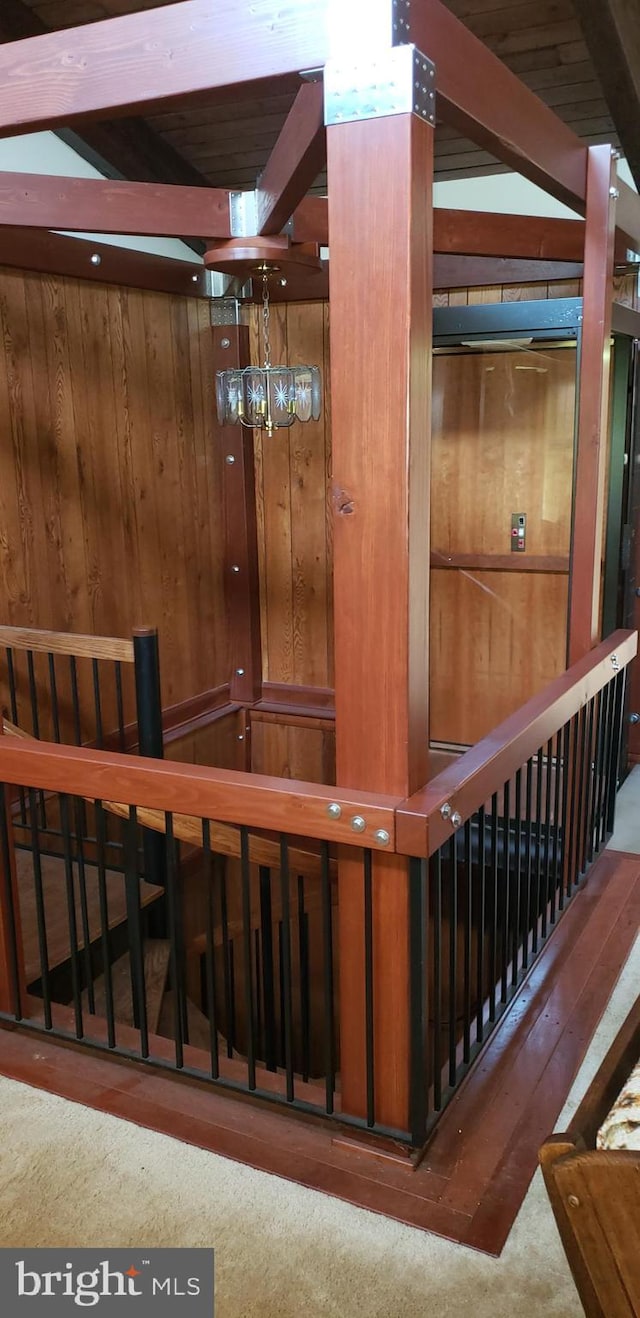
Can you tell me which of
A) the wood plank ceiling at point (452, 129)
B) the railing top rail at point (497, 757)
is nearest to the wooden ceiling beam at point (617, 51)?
the wood plank ceiling at point (452, 129)

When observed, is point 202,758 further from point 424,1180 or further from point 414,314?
point 414,314

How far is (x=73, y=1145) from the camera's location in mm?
2029

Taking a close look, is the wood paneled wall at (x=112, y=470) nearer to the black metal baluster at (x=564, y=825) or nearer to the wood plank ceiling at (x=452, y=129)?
the wood plank ceiling at (x=452, y=129)

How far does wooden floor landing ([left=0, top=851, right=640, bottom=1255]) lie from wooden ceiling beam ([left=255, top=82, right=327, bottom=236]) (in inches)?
79.0

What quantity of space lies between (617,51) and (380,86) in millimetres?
2202

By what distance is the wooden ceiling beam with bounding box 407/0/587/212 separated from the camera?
1702 mm

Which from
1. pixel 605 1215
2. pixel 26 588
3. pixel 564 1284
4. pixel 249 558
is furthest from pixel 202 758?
pixel 605 1215

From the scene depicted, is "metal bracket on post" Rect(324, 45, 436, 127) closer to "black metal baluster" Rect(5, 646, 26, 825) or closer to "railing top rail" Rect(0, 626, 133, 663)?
"railing top rail" Rect(0, 626, 133, 663)

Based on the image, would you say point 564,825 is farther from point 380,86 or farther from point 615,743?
point 380,86

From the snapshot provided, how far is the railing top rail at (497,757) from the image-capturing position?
1760 millimetres

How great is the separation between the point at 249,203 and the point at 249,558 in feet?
8.15

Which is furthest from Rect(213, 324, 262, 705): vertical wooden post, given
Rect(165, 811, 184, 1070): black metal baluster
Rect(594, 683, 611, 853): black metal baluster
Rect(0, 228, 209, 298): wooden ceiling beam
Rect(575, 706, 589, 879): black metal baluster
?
A: Rect(165, 811, 184, 1070): black metal baluster

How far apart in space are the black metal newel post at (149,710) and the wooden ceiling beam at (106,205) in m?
1.26

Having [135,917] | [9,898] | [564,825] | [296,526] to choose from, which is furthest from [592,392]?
[296,526]
